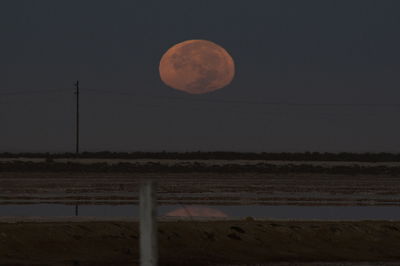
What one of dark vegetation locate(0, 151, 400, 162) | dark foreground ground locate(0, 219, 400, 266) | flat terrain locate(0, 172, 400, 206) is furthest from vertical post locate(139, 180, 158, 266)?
dark vegetation locate(0, 151, 400, 162)

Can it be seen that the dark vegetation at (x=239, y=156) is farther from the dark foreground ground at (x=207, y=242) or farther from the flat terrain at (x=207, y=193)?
the dark foreground ground at (x=207, y=242)

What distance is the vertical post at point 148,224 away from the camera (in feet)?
24.8

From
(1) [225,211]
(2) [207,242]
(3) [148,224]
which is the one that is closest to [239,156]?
(1) [225,211]

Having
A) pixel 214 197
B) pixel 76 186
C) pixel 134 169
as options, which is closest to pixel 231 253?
pixel 214 197

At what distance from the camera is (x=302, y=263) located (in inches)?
813

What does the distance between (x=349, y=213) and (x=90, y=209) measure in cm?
1003

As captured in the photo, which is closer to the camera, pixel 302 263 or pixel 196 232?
pixel 302 263

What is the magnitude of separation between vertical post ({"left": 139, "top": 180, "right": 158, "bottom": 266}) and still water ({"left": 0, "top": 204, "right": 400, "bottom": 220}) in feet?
75.5

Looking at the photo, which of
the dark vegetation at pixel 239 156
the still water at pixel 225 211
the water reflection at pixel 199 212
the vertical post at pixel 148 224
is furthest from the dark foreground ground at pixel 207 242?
the dark vegetation at pixel 239 156

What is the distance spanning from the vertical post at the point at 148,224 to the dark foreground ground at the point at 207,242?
12.0m

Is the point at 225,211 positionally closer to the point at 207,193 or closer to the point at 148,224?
the point at 207,193

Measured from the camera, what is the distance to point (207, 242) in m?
23.0

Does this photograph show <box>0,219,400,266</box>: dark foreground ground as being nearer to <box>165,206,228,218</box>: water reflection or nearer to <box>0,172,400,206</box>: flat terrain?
<box>165,206,228,218</box>: water reflection

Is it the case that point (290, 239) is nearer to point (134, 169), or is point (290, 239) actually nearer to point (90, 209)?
point (90, 209)
